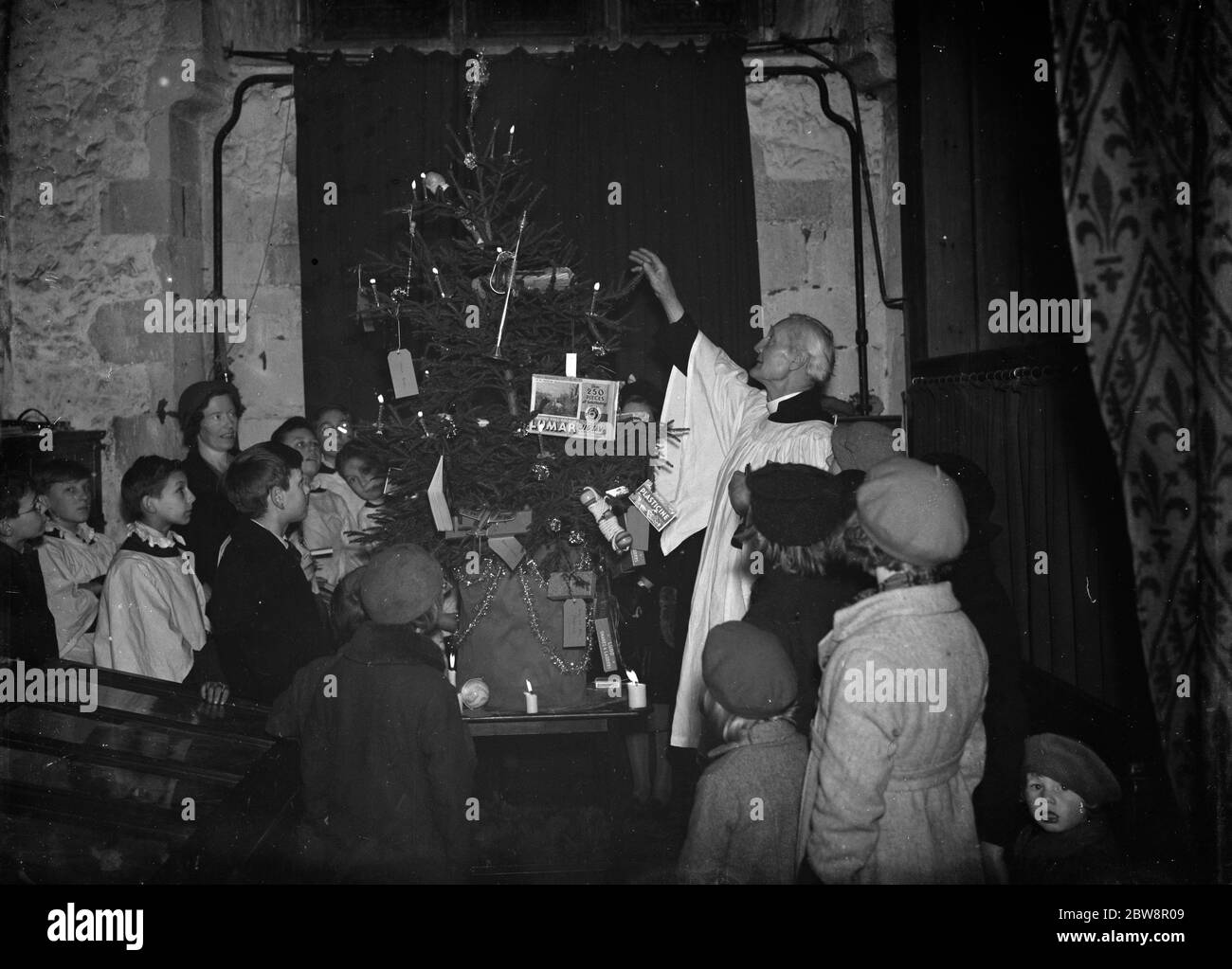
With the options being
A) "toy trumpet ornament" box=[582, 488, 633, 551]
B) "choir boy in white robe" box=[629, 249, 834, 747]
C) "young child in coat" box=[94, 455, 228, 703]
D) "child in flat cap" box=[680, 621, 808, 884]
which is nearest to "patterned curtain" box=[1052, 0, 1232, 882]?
"child in flat cap" box=[680, 621, 808, 884]

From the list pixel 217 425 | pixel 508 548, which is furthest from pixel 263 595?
pixel 217 425

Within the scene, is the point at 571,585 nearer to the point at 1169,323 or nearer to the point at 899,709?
the point at 899,709

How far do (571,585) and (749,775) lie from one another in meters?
1.50

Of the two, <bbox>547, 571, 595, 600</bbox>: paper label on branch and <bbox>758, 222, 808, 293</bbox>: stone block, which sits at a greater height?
<bbox>758, 222, 808, 293</bbox>: stone block

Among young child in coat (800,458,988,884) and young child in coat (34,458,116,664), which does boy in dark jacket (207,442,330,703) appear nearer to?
young child in coat (34,458,116,664)

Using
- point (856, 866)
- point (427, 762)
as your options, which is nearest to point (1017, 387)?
point (856, 866)

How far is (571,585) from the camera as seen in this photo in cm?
382

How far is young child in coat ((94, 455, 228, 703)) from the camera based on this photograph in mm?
3777

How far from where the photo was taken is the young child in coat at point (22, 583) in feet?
11.5

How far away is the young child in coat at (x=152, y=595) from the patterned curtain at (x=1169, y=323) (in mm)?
2962

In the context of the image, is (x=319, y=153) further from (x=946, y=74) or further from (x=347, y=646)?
(x=347, y=646)

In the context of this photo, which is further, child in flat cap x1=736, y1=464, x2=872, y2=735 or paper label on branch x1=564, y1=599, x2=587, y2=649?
paper label on branch x1=564, y1=599, x2=587, y2=649

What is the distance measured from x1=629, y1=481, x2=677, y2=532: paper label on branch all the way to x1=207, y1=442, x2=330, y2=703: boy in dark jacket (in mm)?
1215

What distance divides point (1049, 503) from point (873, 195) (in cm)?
314
